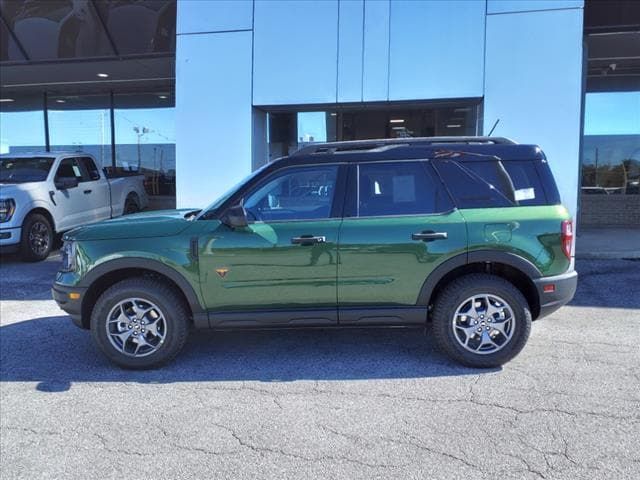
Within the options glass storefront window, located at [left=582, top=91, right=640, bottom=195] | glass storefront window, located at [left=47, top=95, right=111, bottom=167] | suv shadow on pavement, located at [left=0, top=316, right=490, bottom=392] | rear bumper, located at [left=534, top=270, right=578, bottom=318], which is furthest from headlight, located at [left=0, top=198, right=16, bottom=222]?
glass storefront window, located at [left=582, top=91, right=640, bottom=195]

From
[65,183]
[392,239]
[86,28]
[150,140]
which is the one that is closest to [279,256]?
[392,239]

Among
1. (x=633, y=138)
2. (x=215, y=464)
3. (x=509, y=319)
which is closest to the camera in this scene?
(x=215, y=464)

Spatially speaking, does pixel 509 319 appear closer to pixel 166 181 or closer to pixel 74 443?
pixel 74 443

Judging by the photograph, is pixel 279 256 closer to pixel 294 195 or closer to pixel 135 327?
pixel 294 195

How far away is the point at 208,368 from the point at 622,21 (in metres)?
8.73

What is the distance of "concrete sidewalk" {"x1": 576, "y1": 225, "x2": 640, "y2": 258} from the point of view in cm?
897

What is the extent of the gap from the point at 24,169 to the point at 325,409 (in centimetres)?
902

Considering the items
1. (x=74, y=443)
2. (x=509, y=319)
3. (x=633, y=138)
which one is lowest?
(x=74, y=443)

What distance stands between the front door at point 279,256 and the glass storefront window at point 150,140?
11368 mm

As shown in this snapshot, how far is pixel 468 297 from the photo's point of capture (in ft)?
14.4

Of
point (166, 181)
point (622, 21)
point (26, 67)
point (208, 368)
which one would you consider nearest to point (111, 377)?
point (208, 368)

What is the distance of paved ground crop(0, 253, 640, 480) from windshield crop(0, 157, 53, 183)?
563 centimetres

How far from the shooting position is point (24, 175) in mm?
10242

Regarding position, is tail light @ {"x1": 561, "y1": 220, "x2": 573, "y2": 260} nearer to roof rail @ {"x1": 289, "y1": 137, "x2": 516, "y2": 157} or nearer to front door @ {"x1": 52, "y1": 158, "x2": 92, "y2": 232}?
roof rail @ {"x1": 289, "y1": 137, "x2": 516, "y2": 157}
